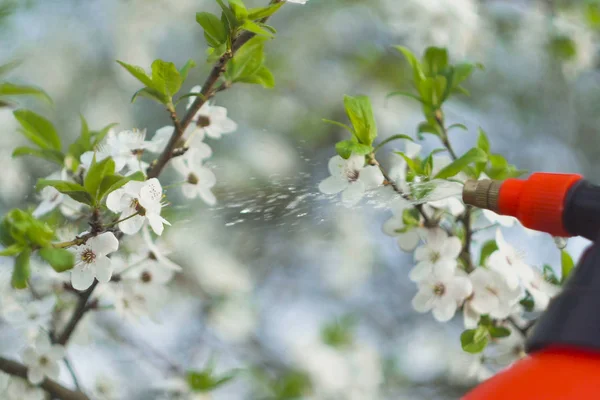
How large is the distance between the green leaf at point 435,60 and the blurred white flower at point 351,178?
6.6 inches

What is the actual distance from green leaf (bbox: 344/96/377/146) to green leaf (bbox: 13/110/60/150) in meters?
0.25

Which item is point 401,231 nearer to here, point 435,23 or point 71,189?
point 71,189

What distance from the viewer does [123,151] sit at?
48 cm

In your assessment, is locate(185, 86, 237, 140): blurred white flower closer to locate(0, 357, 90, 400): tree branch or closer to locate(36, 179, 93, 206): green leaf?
locate(36, 179, 93, 206): green leaf

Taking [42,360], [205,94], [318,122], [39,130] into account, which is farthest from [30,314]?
[318,122]

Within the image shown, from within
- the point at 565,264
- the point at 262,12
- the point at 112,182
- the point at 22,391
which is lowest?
the point at 22,391

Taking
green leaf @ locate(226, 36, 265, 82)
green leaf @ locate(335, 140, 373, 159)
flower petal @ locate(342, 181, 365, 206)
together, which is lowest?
flower petal @ locate(342, 181, 365, 206)

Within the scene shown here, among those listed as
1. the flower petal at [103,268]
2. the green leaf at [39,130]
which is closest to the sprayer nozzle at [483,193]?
the flower petal at [103,268]

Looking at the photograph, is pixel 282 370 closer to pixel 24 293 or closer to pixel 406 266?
pixel 406 266

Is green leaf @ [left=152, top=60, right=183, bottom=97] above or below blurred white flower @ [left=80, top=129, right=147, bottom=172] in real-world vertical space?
above

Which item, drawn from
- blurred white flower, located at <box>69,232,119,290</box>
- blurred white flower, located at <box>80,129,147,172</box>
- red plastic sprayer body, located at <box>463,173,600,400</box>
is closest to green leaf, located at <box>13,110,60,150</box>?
blurred white flower, located at <box>80,129,147,172</box>

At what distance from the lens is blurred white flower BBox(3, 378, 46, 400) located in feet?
1.86

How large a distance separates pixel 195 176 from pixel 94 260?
15 cm

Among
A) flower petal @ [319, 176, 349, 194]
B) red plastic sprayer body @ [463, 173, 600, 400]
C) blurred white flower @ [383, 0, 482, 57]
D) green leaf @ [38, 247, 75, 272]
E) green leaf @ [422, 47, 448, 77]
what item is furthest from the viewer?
blurred white flower @ [383, 0, 482, 57]
